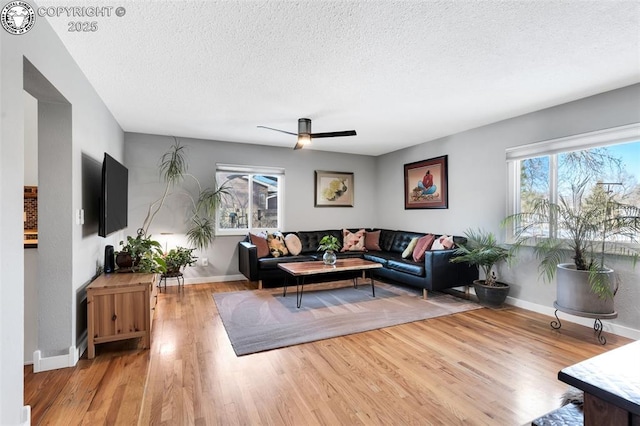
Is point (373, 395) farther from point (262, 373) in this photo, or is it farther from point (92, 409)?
point (92, 409)

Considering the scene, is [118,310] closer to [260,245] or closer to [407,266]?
[260,245]

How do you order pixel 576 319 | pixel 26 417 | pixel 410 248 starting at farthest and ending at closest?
pixel 410 248 < pixel 576 319 < pixel 26 417

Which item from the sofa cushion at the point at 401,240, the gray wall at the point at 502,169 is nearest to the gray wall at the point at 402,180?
the gray wall at the point at 502,169

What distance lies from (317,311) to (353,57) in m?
2.71

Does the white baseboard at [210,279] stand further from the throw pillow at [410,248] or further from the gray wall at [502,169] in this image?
the gray wall at [502,169]

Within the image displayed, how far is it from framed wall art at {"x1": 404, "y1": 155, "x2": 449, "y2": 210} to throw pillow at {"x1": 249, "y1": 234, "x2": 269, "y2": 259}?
2.74 meters

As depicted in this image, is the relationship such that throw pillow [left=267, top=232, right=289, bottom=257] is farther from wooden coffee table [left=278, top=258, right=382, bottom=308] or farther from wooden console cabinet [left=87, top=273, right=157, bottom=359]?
wooden console cabinet [left=87, top=273, right=157, bottom=359]

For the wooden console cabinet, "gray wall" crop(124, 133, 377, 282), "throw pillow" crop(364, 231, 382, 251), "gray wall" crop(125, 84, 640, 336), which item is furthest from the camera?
"throw pillow" crop(364, 231, 382, 251)

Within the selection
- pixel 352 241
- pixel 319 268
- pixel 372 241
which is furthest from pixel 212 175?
pixel 372 241

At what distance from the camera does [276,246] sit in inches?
196

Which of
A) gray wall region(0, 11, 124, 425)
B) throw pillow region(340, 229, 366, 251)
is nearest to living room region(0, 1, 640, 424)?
gray wall region(0, 11, 124, 425)

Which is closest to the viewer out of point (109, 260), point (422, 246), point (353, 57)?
point (353, 57)

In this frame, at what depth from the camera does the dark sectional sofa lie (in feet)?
13.3

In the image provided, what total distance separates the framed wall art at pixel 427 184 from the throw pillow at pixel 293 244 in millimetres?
2180
